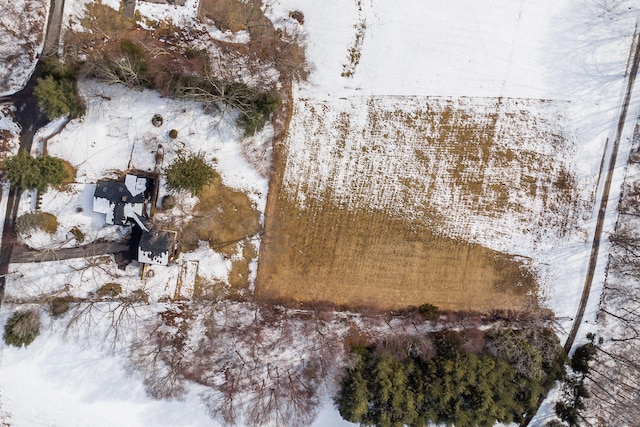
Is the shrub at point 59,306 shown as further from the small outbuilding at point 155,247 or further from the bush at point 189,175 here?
the bush at point 189,175

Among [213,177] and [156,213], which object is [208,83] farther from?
[156,213]

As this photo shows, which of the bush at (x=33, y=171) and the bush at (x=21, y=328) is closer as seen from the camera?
the bush at (x=33, y=171)

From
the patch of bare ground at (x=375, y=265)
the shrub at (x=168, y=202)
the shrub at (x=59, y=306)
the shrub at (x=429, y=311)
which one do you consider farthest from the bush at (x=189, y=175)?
the shrub at (x=429, y=311)

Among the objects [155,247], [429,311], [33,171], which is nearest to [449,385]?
[429,311]

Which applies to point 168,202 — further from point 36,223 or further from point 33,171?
point 36,223

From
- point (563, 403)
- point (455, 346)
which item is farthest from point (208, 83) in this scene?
point (563, 403)

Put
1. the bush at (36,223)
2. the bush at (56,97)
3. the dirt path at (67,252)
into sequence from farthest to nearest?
the dirt path at (67,252) → the bush at (36,223) → the bush at (56,97)
